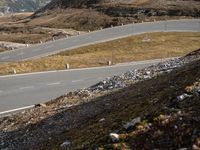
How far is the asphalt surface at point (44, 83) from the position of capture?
32.6m

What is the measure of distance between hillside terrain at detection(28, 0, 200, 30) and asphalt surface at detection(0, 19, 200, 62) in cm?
1665

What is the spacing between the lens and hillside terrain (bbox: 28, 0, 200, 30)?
11294 centimetres

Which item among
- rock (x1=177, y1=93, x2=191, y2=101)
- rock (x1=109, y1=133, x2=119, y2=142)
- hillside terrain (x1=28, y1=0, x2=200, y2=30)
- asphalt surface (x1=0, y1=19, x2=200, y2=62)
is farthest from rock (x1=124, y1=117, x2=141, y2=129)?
hillside terrain (x1=28, y1=0, x2=200, y2=30)

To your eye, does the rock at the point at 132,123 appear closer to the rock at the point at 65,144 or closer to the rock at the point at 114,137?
the rock at the point at 114,137

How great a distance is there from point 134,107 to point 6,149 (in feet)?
17.2

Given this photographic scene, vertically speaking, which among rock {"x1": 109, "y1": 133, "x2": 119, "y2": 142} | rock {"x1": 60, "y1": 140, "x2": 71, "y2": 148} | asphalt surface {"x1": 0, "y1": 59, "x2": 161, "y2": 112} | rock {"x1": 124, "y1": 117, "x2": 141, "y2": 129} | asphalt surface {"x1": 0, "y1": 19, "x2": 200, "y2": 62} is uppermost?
rock {"x1": 124, "y1": 117, "x2": 141, "y2": 129}

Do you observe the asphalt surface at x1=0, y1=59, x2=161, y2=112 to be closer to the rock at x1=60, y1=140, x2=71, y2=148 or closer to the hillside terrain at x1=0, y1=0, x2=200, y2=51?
the rock at x1=60, y1=140, x2=71, y2=148

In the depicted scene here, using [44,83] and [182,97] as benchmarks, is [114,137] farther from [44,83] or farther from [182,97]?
[44,83]

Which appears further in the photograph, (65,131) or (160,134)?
(65,131)

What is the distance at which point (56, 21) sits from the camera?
134 meters

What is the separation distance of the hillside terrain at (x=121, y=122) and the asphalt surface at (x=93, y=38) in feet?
176

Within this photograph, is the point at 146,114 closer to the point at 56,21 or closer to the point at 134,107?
the point at 134,107

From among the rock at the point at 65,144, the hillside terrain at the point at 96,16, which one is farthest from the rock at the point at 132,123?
the hillside terrain at the point at 96,16

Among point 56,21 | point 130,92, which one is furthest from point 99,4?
point 130,92
